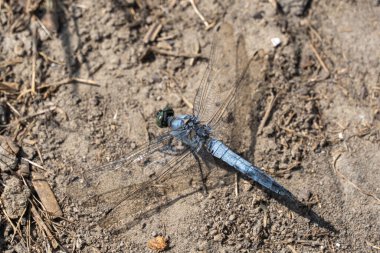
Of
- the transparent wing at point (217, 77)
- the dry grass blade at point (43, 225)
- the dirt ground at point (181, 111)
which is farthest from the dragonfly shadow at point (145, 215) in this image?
the transparent wing at point (217, 77)

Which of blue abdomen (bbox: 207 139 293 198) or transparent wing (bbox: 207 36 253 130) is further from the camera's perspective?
transparent wing (bbox: 207 36 253 130)

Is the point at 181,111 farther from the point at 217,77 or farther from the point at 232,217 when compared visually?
the point at 232,217

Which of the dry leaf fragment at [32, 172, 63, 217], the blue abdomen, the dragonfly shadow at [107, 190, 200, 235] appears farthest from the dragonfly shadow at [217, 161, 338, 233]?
the dry leaf fragment at [32, 172, 63, 217]

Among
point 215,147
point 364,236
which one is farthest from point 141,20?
point 364,236

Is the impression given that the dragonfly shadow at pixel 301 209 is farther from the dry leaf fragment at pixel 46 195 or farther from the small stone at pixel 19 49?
the small stone at pixel 19 49

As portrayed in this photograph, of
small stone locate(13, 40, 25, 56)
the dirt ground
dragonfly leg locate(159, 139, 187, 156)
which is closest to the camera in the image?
the dirt ground

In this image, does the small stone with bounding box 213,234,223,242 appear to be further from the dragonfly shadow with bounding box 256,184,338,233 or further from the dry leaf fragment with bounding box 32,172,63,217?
the dry leaf fragment with bounding box 32,172,63,217

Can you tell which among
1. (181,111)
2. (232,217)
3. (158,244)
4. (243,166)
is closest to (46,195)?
(158,244)

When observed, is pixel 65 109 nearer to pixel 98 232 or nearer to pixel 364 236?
pixel 98 232
